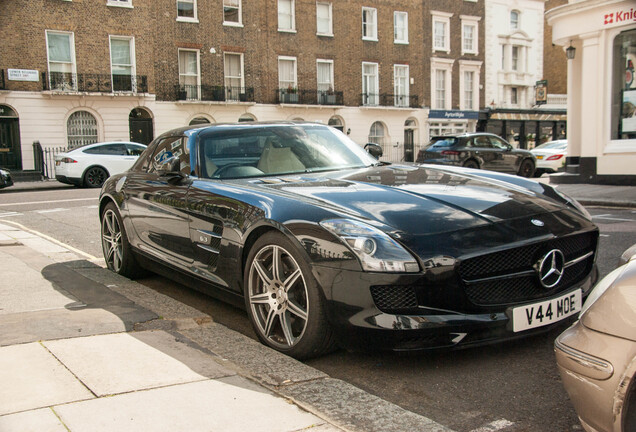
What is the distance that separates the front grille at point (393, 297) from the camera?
10.3ft

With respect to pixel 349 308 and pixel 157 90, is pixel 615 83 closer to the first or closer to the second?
pixel 349 308

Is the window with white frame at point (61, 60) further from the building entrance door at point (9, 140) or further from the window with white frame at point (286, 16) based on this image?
the window with white frame at point (286, 16)

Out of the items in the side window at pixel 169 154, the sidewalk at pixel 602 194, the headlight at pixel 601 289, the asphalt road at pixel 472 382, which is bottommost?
the asphalt road at pixel 472 382

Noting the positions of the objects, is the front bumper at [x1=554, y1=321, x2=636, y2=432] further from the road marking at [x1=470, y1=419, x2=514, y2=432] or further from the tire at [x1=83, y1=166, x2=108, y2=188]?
the tire at [x1=83, y1=166, x2=108, y2=188]

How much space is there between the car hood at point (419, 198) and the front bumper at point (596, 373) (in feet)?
3.85

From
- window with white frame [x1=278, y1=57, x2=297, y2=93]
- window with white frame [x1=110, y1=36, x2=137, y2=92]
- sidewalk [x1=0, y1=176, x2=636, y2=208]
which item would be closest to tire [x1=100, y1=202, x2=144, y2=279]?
sidewalk [x1=0, y1=176, x2=636, y2=208]

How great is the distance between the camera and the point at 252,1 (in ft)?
111

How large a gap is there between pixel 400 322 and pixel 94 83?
2924 cm

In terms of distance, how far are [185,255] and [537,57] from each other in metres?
45.0

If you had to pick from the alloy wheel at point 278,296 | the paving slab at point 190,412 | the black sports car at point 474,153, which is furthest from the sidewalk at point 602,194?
the paving slab at point 190,412

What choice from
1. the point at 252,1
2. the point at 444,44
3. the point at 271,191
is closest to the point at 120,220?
the point at 271,191

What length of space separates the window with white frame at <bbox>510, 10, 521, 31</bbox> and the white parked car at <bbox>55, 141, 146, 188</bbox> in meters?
32.9

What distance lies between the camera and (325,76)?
37.3 meters

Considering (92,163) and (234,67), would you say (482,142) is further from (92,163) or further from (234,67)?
(234,67)
